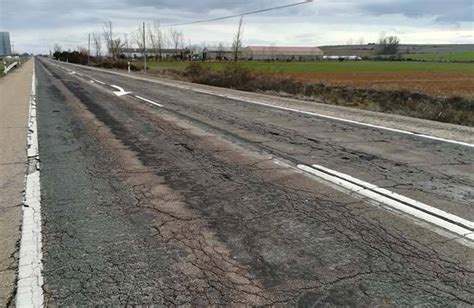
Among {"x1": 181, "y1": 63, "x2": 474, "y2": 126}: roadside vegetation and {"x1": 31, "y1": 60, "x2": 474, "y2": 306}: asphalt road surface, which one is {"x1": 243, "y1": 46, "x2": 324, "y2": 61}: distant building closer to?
{"x1": 181, "y1": 63, "x2": 474, "y2": 126}: roadside vegetation

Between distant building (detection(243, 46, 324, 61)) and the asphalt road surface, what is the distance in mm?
148620

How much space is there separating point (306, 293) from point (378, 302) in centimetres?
51

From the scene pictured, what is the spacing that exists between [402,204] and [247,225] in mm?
1924

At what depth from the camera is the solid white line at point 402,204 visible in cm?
411

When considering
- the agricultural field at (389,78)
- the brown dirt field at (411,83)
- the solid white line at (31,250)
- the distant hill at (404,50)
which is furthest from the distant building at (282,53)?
the solid white line at (31,250)

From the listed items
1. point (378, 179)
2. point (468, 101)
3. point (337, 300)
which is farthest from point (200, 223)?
point (468, 101)

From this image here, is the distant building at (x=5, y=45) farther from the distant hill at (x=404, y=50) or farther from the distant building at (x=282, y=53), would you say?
the distant hill at (x=404, y=50)

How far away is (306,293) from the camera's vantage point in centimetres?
299

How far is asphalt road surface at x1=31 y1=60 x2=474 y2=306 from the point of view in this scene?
3.05 meters

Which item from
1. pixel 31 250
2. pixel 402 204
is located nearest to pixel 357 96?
pixel 402 204

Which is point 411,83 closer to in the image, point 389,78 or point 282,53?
point 389,78

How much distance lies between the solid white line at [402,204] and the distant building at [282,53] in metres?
150

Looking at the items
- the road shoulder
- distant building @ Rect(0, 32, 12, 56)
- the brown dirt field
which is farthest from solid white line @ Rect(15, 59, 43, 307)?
distant building @ Rect(0, 32, 12, 56)

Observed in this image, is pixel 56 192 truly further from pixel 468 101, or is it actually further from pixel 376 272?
pixel 468 101
